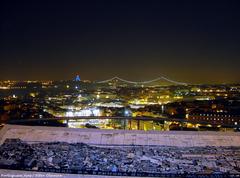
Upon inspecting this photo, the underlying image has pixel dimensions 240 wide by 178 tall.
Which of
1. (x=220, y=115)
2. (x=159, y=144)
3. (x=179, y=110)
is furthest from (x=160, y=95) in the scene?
(x=159, y=144)

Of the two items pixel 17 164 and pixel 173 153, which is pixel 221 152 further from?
pixel 17 164

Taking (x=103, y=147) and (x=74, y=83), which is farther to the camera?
Answer: (x=74, y=83)

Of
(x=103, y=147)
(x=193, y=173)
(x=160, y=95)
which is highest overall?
(x=160, y=95)

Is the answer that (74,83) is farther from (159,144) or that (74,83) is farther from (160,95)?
(159,144)

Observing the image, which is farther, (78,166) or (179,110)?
(179,110)

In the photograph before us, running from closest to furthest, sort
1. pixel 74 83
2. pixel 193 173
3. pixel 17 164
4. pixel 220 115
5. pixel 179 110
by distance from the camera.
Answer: pixel 193 173
pixel 17 164
pixel 220 115
pixel 179 110
pixel 74 83

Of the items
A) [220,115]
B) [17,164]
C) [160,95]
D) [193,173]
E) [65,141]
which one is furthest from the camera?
[160,95]

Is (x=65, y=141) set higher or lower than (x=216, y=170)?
higher

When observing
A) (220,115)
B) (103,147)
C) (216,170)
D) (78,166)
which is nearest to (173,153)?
(216,170)

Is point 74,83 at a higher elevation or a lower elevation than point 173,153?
higher
